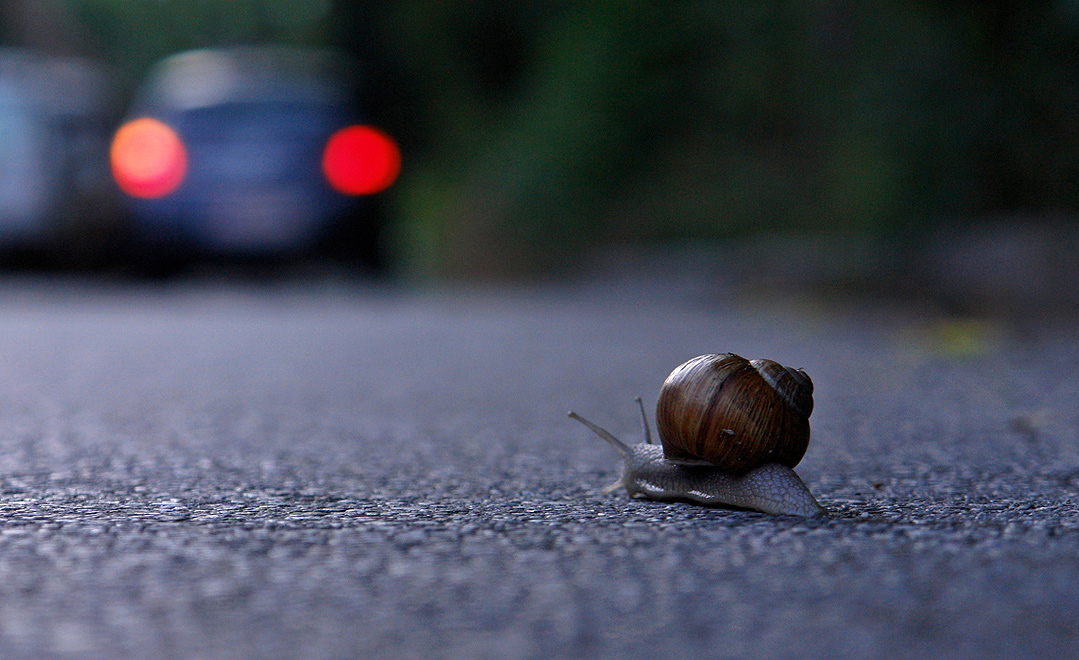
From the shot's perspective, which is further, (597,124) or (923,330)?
(597,124)

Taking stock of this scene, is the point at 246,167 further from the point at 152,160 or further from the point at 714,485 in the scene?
the point at 714,485

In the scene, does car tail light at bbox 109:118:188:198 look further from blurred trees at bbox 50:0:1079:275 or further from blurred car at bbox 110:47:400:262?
blurred trees at bbox 50:0:1079:275

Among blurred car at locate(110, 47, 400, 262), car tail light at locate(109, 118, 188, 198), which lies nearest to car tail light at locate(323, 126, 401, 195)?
blurred car at locate(110, 47, 400, 262)

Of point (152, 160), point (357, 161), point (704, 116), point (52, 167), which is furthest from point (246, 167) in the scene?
point (704, 116)

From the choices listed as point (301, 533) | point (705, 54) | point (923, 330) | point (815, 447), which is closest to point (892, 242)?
point (923, 330)

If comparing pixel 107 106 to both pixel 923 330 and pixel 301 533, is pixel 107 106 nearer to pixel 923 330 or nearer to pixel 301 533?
pixel 923 330
